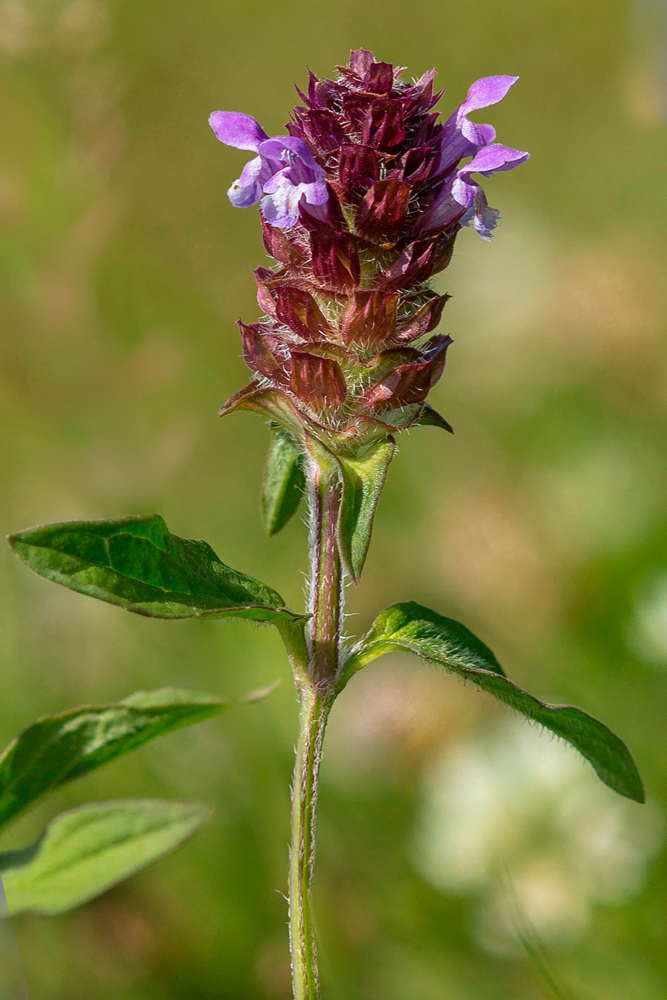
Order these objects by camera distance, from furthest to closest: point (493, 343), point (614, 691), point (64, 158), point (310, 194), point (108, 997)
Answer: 1. point (493, 343)
2. point (614, 691)
3. point (64, 158)
4. point (108, 997)
5. point (310, 194)

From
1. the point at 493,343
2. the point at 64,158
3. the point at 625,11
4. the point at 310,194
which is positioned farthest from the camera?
the point at 625,11

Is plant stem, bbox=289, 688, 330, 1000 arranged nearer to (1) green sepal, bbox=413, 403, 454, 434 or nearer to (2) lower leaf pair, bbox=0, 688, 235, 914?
(2) lower leaf pair, bbox=0, 688, 235, 914

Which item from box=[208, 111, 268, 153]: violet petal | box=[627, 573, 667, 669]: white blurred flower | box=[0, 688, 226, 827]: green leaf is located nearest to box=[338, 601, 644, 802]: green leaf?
box=[0, 688, 226, 827]: green leaf

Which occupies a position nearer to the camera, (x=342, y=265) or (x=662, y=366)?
(x=342, y=265)

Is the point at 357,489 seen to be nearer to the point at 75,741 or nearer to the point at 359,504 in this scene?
the point at 359,504

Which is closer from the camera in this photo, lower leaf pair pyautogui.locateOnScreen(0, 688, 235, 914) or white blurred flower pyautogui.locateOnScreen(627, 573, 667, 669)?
lower leaf pair pyautogui.locateOnScreen(0, 688, 235, 914)

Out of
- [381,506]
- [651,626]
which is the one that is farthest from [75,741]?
[381,506]

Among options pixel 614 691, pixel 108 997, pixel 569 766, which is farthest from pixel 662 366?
pixel 108 997

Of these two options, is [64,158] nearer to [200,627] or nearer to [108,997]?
[200,627]
